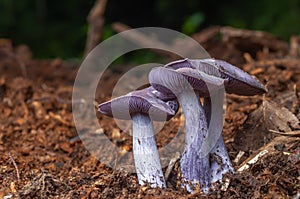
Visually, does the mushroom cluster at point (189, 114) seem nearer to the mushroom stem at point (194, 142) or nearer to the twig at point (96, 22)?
the mushroom stem at point (194, 142)

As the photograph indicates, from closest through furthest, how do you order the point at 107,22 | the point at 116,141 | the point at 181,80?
the point at 181,80 → the point at 116,141 → the point at 107,22

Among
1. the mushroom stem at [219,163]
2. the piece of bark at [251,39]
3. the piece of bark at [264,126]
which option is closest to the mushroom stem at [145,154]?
the mushroom stem at [219,163]

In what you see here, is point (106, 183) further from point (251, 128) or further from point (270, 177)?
point (251, 128)

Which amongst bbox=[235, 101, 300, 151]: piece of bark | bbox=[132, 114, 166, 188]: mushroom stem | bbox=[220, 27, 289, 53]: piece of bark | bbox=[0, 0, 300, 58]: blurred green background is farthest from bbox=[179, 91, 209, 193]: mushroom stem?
bbox=[0, 0, 300, 58]: blurred green background

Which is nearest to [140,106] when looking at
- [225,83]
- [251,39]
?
[225,83]

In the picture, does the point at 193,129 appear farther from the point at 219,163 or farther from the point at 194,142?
the point at 219,163

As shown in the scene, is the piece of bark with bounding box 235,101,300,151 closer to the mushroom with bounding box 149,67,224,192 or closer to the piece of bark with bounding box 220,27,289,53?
the mushroom with bounding box 149,67,224,192
